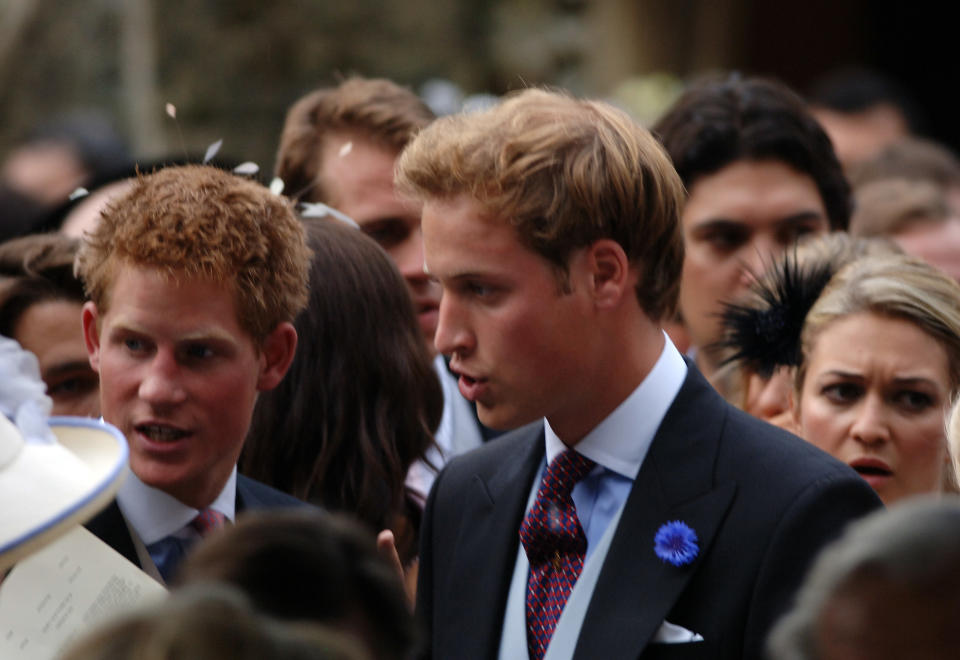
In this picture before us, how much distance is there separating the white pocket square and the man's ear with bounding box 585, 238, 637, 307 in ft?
2.29

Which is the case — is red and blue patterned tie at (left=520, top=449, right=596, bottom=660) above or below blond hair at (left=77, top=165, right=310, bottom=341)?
below

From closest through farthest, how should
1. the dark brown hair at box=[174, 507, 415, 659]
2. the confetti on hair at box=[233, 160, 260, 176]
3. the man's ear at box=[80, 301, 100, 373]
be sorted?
the dark brown hair at box=[174, 507, 415, 659] < the man's ear at box=[80, 301, 100, 373] < the confetti on hair at box=[233, 160, 260, 176]

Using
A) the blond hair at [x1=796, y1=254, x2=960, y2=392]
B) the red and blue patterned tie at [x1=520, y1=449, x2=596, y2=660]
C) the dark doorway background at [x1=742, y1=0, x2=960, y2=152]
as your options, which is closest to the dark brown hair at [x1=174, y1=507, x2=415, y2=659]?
the red and blue patterned tie at [x1=520, y1=449, x2=596, y2=660]

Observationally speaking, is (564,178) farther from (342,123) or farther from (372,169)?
(342,123)

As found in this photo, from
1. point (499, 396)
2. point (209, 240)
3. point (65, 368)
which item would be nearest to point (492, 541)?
point (499, 396)

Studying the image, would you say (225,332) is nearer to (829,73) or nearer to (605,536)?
(605,536)

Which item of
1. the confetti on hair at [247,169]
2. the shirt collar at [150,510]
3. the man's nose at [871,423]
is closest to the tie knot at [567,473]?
the shirt collar at [150,510]

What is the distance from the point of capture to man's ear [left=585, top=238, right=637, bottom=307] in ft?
9.89

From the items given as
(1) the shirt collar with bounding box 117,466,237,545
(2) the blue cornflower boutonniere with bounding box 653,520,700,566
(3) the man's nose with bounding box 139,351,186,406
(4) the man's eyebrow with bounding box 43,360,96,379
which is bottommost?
(4) the man's eyebrow with bounding box 43,360,96,379

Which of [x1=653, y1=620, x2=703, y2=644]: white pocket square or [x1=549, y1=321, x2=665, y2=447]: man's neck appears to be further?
[x1=549, y1=321, x2=665, y2=447]: man's neck

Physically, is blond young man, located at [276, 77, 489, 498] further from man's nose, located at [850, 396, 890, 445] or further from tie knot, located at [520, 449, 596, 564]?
tie knot, located at [520, 449, 596, 564]

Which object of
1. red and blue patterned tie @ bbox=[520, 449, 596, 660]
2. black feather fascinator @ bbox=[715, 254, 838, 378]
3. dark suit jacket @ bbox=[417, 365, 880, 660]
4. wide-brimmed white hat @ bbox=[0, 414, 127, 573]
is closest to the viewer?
wide-brimmed white hat @ bbox=[0, 414, 127, 573]

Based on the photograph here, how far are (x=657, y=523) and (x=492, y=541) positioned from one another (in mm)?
439

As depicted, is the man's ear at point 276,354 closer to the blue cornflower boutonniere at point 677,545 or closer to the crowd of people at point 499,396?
the crowd of people at point 499,396
